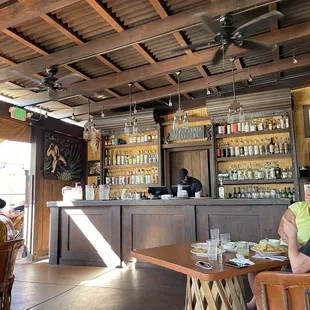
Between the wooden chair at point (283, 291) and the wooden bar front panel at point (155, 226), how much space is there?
A: 111 inches

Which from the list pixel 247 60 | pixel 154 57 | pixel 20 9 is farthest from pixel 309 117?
pixel 20 9

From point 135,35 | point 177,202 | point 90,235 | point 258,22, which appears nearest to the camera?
point 258,22

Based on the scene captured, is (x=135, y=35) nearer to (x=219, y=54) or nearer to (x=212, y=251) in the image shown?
(x=219, y=54)

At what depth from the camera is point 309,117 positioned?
6.06 m

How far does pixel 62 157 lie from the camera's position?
7.38 meters

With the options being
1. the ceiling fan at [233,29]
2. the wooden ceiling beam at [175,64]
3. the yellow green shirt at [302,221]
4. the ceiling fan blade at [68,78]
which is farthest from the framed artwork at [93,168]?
the yellow green shirt at [302,221]

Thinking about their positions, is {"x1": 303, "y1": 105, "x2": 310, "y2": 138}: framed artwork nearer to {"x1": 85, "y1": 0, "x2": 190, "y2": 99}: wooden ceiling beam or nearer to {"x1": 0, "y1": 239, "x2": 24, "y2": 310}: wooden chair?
{"x1": 85, "y1": 0, "x2": 190, "y2": 99}: wooden ceiling beam

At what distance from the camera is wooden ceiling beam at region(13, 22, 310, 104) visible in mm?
4207

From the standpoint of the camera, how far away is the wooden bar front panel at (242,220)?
12.7ft

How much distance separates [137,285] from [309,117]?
4701 mm

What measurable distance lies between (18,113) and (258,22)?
4917 mm

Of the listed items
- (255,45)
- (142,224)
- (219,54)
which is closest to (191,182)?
(142,224)

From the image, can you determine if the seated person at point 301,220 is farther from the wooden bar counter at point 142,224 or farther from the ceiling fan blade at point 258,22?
the ceiling fan blade at point 258,22

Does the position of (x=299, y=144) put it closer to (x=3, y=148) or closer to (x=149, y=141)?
(x=149, y=141)
